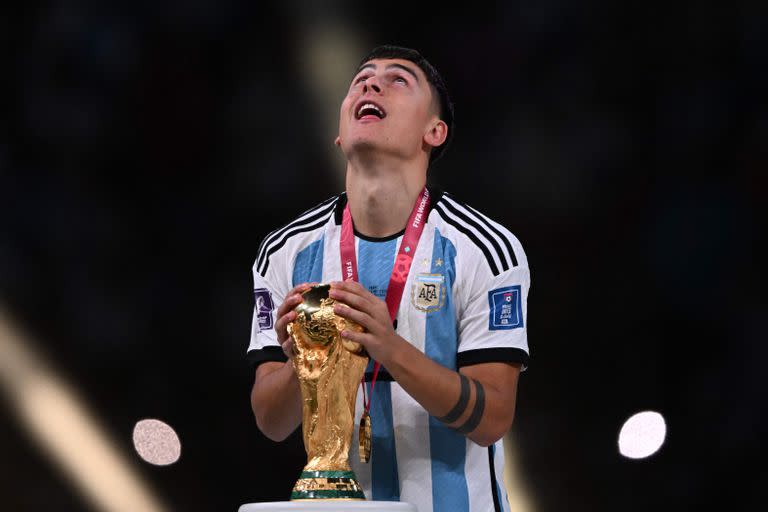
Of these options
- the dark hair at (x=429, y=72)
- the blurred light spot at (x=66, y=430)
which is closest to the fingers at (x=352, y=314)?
the dark hair at (x=429, y=72)

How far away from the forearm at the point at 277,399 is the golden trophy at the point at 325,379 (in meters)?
0.17

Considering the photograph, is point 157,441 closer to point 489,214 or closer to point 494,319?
point 489,214

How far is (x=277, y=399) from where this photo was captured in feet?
6.44

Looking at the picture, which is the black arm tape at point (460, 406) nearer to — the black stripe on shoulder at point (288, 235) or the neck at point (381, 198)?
the neck at point (381, 198)

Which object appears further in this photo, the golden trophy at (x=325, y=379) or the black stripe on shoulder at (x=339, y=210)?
the black stripe on shoulder at (x=339, y=210)

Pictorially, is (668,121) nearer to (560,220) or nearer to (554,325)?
(560,220)

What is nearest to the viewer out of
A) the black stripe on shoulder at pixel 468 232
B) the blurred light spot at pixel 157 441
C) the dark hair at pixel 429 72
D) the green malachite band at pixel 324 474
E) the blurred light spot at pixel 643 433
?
the green malachite band at pixel 324 474

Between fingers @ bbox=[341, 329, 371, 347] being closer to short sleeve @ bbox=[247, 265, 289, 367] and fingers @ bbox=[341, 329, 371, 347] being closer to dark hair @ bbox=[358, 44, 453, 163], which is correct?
short sleeve @ bbox=[247, 265, 289, 367]

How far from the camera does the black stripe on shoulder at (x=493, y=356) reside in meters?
1.93

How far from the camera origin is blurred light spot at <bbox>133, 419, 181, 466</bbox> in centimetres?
389

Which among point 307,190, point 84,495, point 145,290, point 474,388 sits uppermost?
point 307,190

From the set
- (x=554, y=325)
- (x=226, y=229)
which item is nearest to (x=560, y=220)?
(x=554, y=325)

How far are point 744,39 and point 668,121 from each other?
410mm

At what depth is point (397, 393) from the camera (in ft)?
6.50
